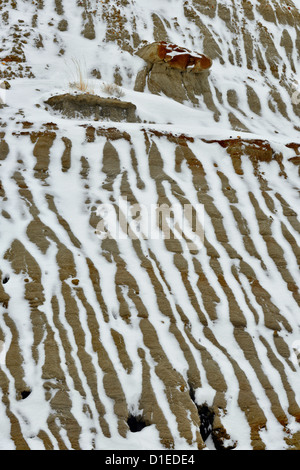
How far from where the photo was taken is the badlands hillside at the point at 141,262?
6352 millimetres

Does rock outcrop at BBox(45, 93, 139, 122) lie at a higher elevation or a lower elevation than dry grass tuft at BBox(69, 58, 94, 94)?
lower

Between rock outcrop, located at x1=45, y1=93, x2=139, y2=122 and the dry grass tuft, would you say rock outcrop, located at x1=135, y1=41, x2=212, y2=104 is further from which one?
rock outcrop, located at x1=45, y1=93, x2=139, y2=122

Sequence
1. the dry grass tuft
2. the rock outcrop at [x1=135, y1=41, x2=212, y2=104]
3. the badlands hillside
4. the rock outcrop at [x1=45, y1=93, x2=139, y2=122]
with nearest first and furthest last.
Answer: the badlands hillside → the rock outcrop at [x1=45, y1=93, x2=139, y2=122] → the dry grass tuft → the rock outcrop at [x1=135, y1=41, x2=212, y2=104]

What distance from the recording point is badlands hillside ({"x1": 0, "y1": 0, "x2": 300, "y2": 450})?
20.8 ft

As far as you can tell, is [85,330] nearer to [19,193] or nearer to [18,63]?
[19,193]

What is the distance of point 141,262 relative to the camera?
767cm

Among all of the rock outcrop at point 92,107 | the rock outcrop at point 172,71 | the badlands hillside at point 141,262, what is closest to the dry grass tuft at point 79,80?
the badlands hillside at point 141,262

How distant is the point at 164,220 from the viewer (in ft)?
27.1

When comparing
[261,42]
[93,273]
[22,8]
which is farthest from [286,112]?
[93,273]

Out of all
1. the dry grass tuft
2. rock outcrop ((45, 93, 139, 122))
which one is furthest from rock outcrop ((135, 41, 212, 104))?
rock outcrop ((45, 93, 139, 122))

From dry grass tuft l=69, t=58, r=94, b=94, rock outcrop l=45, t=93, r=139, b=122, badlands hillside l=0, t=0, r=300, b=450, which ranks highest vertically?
dry grass tuft l=69, t=58, r=94, b=94

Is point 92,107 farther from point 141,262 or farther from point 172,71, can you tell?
point 141,262

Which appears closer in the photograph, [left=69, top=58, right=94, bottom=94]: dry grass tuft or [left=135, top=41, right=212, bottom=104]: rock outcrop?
[left=69, top=58, right=94, bottom=94]: dry grass tuft

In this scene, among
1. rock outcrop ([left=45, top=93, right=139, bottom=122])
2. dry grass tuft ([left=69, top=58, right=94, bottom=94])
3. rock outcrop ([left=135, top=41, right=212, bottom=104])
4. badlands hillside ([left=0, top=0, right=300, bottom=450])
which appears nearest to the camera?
badlands hillside ([left=0, top=0, right=300, bottom=450])
